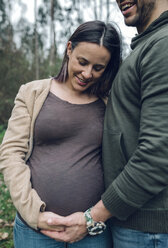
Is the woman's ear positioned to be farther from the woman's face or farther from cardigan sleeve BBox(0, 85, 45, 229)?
cardigan sleeve BBox(0, 85, 45, 229)

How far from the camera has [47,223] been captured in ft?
5.00

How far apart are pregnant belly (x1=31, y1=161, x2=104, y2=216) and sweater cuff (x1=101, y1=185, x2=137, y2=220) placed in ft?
0.80

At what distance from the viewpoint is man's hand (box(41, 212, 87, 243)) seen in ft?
4.80

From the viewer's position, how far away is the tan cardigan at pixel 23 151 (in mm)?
1559

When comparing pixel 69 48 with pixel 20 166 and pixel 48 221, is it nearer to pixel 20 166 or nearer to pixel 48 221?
pixel 20 166

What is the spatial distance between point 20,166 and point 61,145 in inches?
11.1

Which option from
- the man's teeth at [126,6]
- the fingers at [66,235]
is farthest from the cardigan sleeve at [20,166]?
the man's teeth at [126,6]

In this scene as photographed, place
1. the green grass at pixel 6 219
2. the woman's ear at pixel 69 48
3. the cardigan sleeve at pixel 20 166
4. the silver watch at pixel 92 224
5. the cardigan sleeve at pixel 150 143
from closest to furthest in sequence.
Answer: the cardigan sleeve at pixel 150 143 < the silver watch at pixel 92 224 < the cardigan sleeve at pixel 20 166 < the woman's ear at pixel 69 48 < the green grass at pixel 6 219

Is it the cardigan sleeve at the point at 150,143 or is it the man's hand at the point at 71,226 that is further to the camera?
the man's hand at the point at 71,226

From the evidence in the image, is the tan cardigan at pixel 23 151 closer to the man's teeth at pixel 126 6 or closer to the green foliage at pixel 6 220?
the man's teeth at pixel 126 6

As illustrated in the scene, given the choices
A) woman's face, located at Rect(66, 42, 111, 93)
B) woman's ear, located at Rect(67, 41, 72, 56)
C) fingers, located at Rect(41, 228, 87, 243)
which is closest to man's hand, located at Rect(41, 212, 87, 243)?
fingers, located at Rect(41, 228, 87, 243)

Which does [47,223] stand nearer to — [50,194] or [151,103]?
[50,194]

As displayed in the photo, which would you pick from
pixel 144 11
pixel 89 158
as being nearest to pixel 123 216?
pixel 89 158

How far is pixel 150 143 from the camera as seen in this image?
1.23 m
